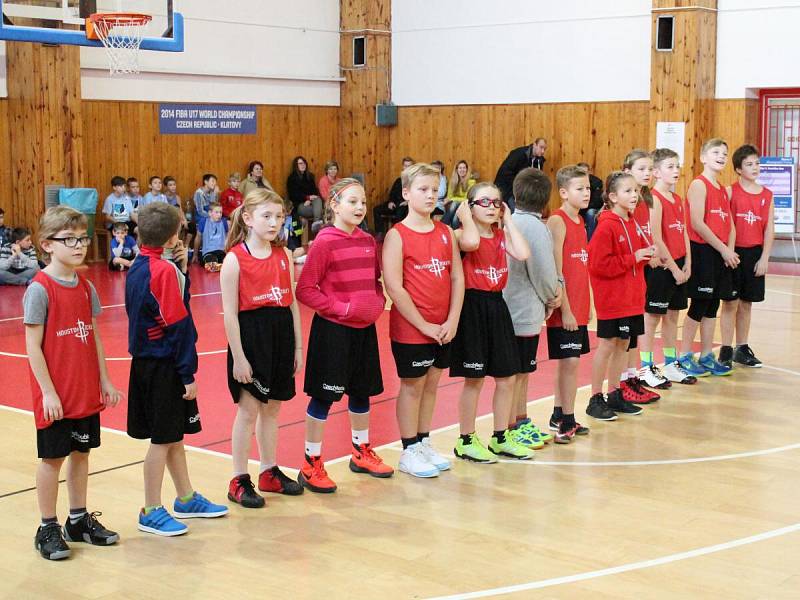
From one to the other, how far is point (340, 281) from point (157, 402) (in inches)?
48.2

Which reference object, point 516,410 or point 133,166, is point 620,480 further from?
point 133,166

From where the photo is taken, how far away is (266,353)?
17.3 feet

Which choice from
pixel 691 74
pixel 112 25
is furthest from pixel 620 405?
pixel 691 74

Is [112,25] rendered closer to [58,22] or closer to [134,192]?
[58,22]

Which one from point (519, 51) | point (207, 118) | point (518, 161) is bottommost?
point (518, 161)

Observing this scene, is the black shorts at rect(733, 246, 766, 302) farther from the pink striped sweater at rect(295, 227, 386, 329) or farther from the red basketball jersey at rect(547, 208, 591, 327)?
the pink striped sweater at rect(295, 227, 386, 329)

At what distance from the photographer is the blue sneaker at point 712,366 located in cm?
827

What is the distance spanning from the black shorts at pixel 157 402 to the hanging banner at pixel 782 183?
12889mm

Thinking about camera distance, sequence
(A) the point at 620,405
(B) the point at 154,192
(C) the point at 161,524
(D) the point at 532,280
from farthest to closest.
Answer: (B) the point at 154,192 < (A) the point at 620,405 < (D) the point at 532,280 < (C) the point at 161,524

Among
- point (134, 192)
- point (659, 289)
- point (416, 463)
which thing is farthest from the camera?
point (134, 192)

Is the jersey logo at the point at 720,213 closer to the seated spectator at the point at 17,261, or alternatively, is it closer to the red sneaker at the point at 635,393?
the red sneaker at the point at 635,393

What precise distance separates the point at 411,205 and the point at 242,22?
1375 centimetres

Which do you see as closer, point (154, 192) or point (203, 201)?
point (154, 192)

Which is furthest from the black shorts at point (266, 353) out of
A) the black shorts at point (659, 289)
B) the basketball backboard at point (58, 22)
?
the basketball backboard at point (58, 22)
